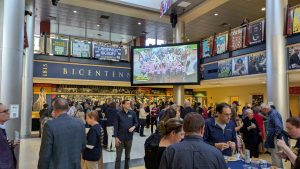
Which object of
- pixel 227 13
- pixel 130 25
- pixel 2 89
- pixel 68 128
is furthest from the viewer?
pixel 130 25

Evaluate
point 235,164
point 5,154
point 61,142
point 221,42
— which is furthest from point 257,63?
point 5,154

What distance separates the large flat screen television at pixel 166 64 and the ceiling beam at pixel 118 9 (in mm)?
1932

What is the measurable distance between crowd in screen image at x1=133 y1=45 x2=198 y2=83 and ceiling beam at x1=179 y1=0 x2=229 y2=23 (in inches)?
78.5

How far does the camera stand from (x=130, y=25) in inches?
582

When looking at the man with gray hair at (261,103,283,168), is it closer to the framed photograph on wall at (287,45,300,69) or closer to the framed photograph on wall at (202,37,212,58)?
the framed photograph on wall at (287,45,300,69)

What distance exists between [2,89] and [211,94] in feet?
54.2

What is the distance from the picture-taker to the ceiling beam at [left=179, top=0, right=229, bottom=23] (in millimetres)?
10809

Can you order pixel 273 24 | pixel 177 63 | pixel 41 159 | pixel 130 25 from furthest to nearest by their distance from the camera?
pixel 130 25 → pixel 177 63 → pixel 273 24 → pixel 41 159

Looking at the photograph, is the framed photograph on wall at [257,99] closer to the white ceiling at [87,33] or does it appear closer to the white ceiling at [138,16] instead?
the white ceiling at [138,16]

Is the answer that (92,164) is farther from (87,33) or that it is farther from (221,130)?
(87,33)

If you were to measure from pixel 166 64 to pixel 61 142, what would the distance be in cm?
865

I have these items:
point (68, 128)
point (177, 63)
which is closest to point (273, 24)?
point (177, 63)

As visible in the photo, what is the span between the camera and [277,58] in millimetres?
7504

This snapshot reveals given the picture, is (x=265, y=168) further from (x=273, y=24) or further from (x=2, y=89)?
(x=273, y=24)
